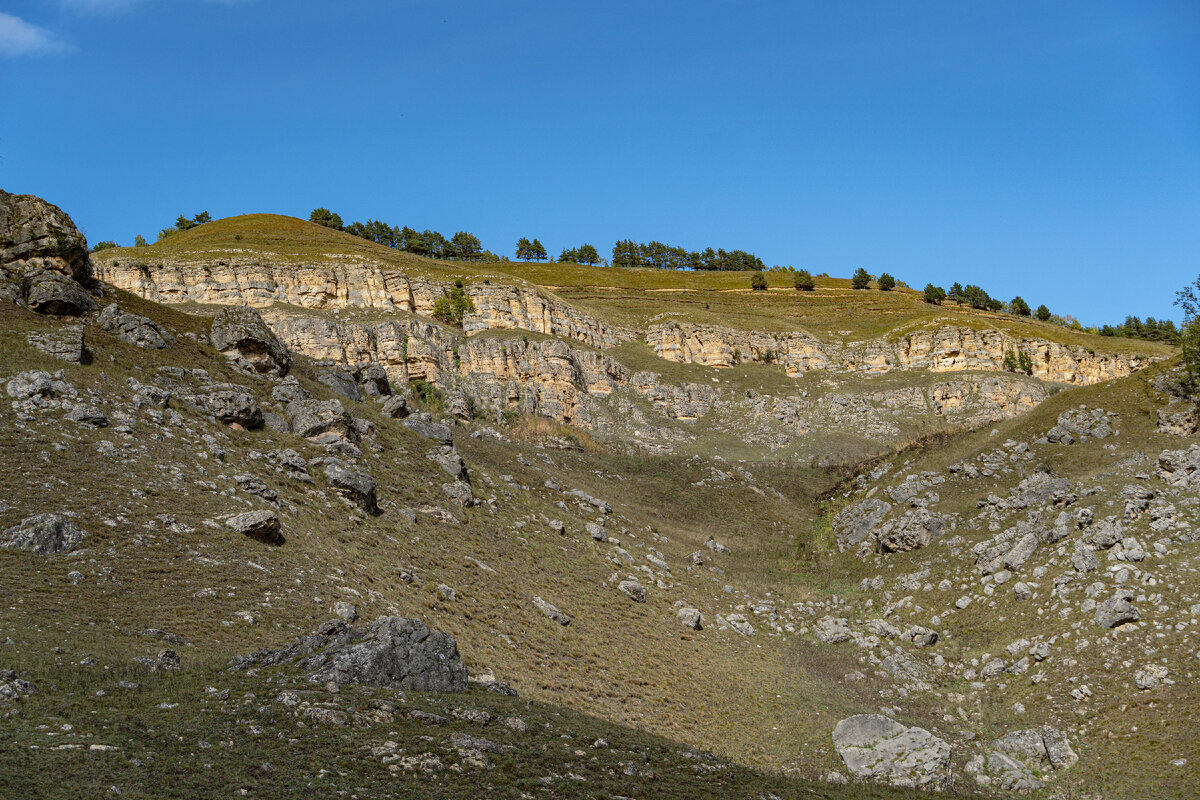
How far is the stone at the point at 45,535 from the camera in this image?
1800cm

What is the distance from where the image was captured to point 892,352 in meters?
77.9

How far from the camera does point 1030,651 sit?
A: 23656 millimetres

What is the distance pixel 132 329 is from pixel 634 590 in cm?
2144

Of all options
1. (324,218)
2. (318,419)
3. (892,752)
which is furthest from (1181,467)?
(324,218)

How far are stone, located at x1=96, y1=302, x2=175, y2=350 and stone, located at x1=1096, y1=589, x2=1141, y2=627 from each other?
33340 mm

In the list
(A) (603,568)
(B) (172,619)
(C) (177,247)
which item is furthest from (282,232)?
(B) (172,619)

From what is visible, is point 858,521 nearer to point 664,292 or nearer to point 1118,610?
point 1118,610

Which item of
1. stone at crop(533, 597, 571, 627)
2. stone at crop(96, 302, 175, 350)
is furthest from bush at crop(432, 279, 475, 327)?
stone at crop(533, 597, 571, 627)

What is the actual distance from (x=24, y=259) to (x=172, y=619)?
20816 mm

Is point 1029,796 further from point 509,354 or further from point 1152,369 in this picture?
point 509,354

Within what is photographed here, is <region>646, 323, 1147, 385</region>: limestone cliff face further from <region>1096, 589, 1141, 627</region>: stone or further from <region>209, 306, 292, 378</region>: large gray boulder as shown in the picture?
<region>1096, 589, 1141, 627</region>: stone

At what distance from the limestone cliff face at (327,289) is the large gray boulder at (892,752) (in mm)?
52456

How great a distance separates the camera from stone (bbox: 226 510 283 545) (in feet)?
71.8

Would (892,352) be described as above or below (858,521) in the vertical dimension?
above
